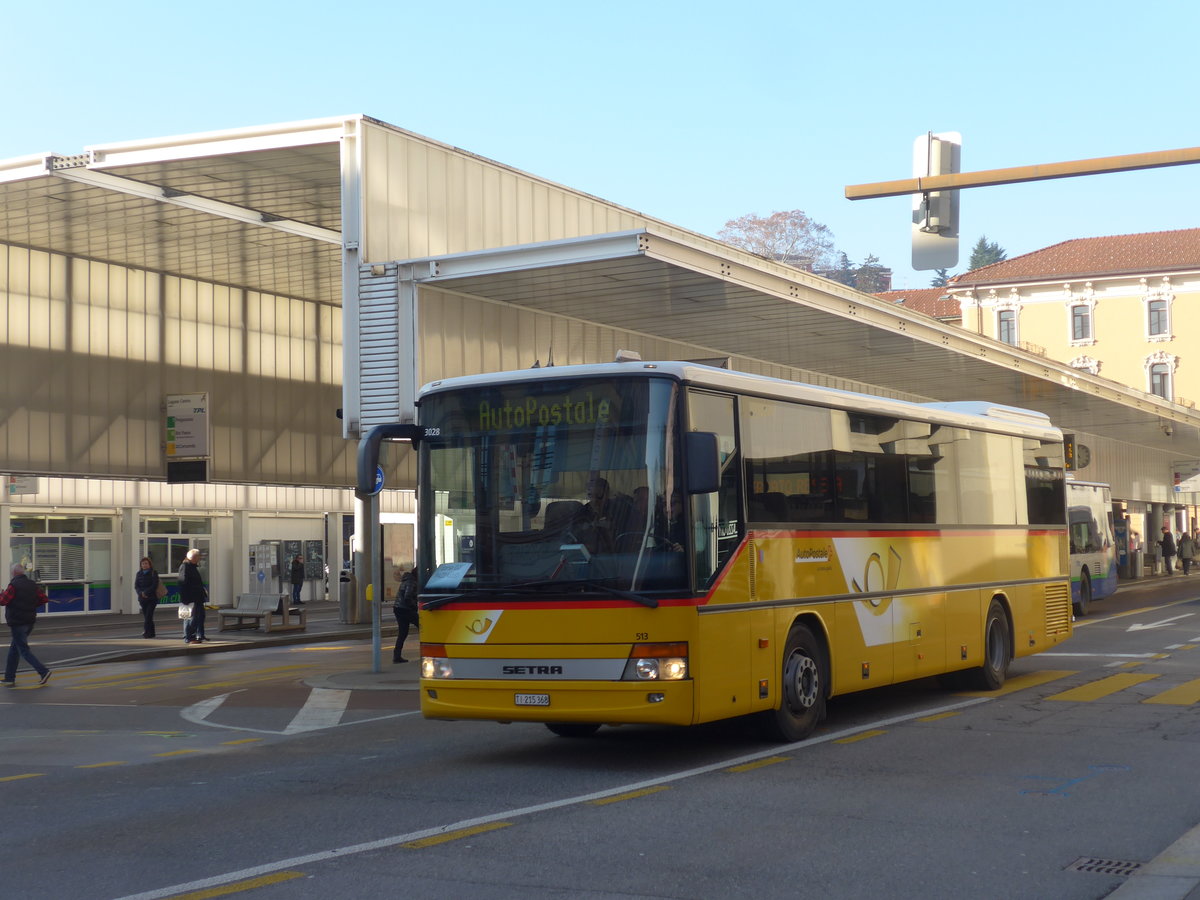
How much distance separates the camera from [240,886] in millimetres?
6750

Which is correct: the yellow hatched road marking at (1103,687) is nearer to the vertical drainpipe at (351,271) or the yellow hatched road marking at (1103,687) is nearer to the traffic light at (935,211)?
the traffic light at (935,211)

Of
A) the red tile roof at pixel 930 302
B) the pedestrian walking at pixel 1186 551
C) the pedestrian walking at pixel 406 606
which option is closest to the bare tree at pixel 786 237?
the red tile roof at pixel 930 302

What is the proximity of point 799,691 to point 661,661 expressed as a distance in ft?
6.76

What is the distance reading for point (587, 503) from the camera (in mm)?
10297

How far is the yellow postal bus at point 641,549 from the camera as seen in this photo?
10219 millimetres

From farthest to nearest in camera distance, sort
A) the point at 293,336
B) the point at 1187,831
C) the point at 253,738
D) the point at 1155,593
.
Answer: the point at 293,336 < the point at 1155,593 < the point at 253,738 < the point at 1187,831

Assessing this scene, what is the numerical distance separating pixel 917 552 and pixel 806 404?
2635 millimetres

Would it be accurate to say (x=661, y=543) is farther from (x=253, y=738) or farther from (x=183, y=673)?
(x=183, y=673)

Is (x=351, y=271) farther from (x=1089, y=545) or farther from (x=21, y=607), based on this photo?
(x=1089, y=545)

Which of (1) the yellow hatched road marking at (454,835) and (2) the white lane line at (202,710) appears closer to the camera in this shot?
(1) the yellow hatched road marking at (454,835)

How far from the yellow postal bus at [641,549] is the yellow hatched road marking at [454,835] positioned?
2.09 metres

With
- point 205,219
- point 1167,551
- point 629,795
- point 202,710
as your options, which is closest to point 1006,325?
Answer: point 1167,551

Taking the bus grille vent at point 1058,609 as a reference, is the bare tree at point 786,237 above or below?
above

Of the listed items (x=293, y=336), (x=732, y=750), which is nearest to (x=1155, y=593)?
(x=293, y=336)
